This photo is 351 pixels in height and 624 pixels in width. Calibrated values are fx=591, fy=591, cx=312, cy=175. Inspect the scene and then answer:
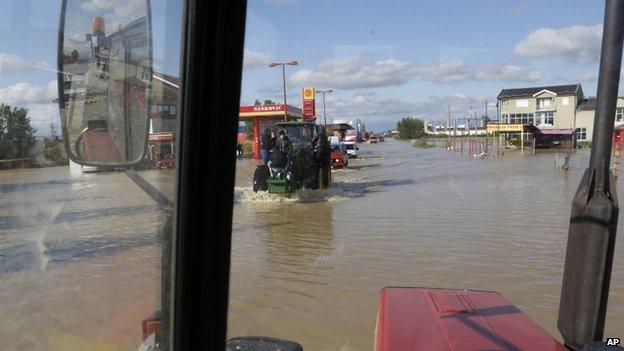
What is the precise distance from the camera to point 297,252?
32.1 feet

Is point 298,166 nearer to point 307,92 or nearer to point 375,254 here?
point 375,254

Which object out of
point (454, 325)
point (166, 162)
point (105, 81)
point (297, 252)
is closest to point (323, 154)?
point (297, 252)

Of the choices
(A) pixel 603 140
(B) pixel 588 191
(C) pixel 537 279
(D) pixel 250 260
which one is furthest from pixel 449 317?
(D) pixel 250 260

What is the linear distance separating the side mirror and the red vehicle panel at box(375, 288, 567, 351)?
4.24 feet

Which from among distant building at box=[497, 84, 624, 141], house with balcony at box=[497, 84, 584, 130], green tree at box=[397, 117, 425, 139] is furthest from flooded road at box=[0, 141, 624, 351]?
green tree at box=[397, 117, 425, 139]

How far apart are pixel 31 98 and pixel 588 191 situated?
6.55 feet

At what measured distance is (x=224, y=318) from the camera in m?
1.74

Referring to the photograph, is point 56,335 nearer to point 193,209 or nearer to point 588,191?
point 193,209

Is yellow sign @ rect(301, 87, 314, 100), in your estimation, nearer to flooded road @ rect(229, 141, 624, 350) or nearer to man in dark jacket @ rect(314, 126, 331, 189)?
flooded road @ rect(229, 141, 624, 350)

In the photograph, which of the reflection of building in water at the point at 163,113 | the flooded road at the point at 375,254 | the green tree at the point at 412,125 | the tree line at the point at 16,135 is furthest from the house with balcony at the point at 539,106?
the tree line at the point at 16,135

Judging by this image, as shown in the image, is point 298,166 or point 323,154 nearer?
point 298,166

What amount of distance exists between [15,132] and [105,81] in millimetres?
263

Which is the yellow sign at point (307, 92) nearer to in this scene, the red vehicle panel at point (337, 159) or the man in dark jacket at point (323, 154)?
the man in dark jacket at point (323, 154)

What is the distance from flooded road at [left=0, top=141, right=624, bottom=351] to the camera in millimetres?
1539
